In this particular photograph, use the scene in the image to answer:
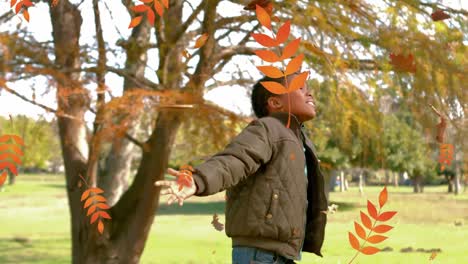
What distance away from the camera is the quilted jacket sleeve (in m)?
2.76

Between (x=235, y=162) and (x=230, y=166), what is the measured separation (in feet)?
0.15

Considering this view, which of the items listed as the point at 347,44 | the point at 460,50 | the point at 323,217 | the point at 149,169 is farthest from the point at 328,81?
the point at 323,217

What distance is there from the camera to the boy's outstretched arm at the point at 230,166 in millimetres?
2652

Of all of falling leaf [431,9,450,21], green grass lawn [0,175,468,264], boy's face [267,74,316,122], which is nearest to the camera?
boy's face [267,74,316,122]

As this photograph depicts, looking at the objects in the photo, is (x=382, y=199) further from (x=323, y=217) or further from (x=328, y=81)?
(x=328, y=81)

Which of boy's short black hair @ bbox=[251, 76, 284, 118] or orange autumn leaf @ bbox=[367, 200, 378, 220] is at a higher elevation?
boy's short black hair @ bbox=[251, 76, 284, 118]

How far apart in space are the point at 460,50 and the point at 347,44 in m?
1.25

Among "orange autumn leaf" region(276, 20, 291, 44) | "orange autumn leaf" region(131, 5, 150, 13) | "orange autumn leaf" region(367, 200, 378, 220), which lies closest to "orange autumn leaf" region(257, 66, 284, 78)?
"orange autumn leaf" region(276, 20, 291, 44)

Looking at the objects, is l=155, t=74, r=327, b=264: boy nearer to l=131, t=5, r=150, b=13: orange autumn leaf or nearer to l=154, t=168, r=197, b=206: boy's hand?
l=154, t=168, r=197, b=206: boy's hand

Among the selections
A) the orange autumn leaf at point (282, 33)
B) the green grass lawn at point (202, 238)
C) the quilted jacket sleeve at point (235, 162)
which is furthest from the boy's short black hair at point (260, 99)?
the green grass lawn at point (202, 238)

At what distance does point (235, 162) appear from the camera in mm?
2945
